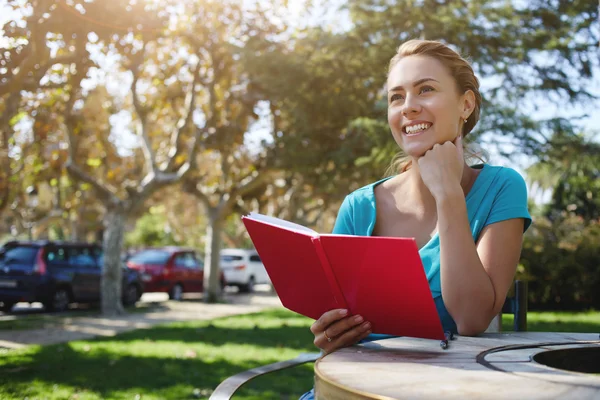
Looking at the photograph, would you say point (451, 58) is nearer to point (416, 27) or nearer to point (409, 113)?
point (409, 113)

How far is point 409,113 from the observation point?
2.37 m

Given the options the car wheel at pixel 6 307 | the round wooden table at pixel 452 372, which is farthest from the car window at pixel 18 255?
the round wooden table at pixel 452 372

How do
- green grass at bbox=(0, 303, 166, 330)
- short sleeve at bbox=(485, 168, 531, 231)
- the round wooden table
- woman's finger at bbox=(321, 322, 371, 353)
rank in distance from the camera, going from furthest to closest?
green grass at bbox=(0, 303, 166, 330)
short sleeve at bbox=(485, 168, 531, 231)
woman's finger at bbox=(321, 322, 371, 353)
the round wooden table

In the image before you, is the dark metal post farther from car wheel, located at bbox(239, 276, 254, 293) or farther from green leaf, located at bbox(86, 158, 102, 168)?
car wheel, located at bbox(239, 276, 254, 293)

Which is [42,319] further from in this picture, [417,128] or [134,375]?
[417,128]

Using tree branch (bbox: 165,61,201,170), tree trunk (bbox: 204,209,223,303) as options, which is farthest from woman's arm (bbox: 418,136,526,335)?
tree trunk (bbox: 204,209,223,303)

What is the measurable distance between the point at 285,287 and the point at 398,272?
1.58 ft

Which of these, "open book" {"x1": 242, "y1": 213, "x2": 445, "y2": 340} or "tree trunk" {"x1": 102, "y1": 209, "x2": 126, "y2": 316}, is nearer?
"open book" {"x1": 242, "y1": 213, "x2": 445, "y2": 340}

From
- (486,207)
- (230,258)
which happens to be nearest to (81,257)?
(230,258)

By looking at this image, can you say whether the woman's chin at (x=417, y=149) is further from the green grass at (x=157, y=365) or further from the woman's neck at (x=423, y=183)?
the green grass at (x=157, y=365)

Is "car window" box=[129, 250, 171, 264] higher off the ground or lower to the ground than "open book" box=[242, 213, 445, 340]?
lower

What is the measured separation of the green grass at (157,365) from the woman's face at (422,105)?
4.56m

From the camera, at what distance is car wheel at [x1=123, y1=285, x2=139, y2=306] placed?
63.6 feet

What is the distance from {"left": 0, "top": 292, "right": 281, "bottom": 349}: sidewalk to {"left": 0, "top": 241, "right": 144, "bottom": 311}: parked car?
27.9 inches
